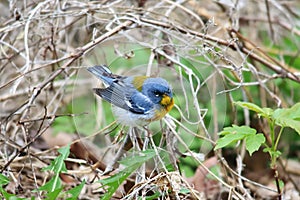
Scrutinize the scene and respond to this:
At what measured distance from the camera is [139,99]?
2139 millimetres

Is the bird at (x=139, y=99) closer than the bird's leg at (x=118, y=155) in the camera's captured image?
Yes

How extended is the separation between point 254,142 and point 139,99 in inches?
18.4

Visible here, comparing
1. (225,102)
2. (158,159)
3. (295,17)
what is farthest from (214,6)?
(158,159)

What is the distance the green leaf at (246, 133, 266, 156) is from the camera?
2.04 m

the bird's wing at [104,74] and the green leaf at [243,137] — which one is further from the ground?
the bird's wing at [104,74]

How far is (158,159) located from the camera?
2229mm

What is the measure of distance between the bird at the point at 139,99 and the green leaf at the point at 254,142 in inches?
13.0

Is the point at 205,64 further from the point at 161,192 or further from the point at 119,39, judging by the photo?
the point at 161,192

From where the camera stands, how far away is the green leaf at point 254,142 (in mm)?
2045

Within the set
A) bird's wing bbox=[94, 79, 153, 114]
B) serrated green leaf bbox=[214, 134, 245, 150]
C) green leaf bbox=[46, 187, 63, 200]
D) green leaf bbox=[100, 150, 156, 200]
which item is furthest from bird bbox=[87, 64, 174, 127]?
green leaf bbox=[46, 187, 63, 200]

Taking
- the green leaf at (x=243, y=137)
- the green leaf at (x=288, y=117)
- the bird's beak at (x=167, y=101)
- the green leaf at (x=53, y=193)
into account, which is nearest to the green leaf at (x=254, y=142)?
the green leaf at (x=243, y=137)

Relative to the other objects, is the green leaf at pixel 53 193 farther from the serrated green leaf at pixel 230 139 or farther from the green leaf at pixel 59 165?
the serrated green leaf at pixel 230 139

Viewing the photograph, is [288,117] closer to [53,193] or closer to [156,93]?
[156,93]

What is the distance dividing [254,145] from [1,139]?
119cm
